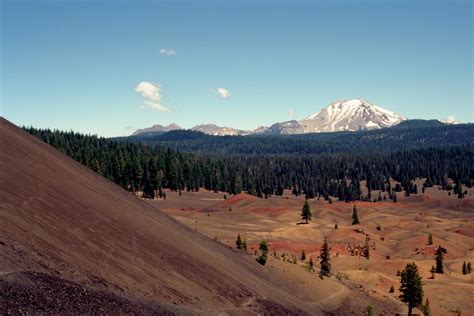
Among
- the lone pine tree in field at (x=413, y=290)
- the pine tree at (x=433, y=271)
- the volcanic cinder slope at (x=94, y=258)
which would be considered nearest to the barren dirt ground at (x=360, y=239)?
the pine tree at (x=433, y=271)

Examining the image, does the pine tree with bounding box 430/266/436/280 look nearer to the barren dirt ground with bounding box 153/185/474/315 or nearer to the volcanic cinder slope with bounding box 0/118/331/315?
the barren dirt ground with bounding box 153/185/474/315

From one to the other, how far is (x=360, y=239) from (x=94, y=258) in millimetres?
71552

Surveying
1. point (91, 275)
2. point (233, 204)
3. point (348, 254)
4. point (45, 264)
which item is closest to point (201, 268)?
point (91, 275)

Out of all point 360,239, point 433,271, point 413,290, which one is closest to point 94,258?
point 413,290

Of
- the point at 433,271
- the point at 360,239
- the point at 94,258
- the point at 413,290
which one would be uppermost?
the point at 94,258

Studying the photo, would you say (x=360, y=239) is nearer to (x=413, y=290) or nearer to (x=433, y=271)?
(x=433, y=271)

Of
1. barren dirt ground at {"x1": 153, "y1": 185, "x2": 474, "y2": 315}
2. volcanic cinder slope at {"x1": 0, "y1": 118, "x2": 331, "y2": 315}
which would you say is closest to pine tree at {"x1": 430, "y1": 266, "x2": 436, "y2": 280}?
barren dirt ground at {"x1": 153, "y1": 185, "x2": 474, "y2": 315}

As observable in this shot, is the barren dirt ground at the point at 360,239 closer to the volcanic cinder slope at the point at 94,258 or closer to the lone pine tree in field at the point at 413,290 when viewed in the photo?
the lone pine tree in field at the point at 413,290

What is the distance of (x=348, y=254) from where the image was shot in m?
73.9

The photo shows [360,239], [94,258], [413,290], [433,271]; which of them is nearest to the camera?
[94,258]

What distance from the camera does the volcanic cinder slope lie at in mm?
16891

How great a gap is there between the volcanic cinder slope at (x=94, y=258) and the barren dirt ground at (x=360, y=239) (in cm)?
1002

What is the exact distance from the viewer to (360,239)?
8619 centimetres

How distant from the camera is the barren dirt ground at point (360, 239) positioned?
45500mm
